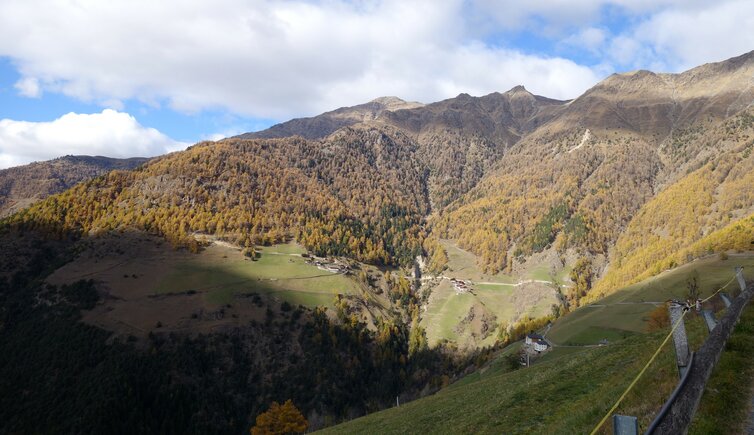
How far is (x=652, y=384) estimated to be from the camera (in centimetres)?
1455

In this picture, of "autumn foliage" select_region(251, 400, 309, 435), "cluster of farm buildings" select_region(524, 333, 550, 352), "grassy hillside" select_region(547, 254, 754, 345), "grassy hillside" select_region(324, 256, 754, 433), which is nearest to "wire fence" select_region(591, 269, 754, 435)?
"grassy hillside" select_region(324, 256, 754, 433)

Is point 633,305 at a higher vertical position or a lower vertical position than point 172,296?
higher

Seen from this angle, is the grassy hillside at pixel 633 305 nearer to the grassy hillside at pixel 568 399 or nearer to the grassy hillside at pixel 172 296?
the grassy hillside at pixel 568 399

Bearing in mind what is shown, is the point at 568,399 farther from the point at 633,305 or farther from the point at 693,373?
the point at 633,305

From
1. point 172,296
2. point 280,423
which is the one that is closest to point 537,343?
point 280,423

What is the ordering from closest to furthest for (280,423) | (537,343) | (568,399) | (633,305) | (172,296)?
(568,399) < (537,343) < (633,305) < (280,423) < (172,296)

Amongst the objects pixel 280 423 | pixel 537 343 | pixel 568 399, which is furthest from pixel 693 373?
pixel 280 423

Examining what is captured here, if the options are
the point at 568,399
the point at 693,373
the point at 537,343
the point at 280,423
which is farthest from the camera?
the point at 280,423

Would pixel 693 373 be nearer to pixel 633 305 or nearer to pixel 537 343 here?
pixel 537 343

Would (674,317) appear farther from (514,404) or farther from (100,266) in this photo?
(100,266)

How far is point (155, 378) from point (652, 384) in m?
→ 161

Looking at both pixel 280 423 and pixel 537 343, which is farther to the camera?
pixel 280 423

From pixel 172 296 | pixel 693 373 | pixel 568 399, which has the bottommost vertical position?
pixel 172 296

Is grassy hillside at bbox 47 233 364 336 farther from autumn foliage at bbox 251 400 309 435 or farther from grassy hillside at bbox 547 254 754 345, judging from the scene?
grassy hillside at bbox 547 254 754 345
